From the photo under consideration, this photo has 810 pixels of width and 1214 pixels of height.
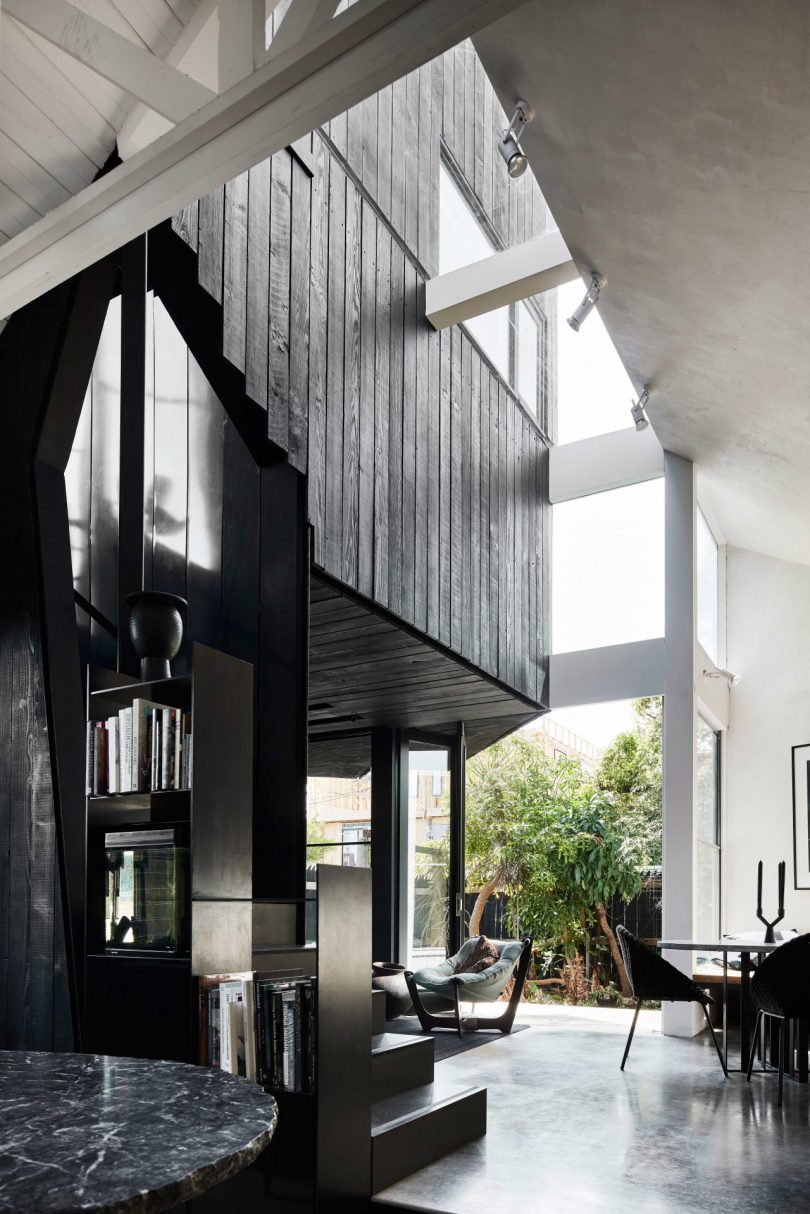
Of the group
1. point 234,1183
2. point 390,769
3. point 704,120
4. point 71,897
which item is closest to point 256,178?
point 704,120

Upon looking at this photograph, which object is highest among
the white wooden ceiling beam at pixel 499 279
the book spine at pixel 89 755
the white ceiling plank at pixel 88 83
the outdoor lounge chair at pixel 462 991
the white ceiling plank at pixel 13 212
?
the white wooden ceiling beam at pixel 499 279

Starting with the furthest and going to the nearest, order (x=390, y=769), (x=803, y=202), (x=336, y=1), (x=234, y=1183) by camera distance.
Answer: (x=390, y=769), (x=803, y=202), (x=234, y=1183), (x=336, y=1)

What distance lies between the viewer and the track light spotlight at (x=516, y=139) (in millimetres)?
4461

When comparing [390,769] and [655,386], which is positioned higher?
[655,386]

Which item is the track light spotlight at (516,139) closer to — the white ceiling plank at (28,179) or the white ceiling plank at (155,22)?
the white ceiling plank at (155,22)

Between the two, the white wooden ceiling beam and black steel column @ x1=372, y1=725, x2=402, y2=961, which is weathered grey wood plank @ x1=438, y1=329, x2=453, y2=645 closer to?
the white wooden ceiling beam

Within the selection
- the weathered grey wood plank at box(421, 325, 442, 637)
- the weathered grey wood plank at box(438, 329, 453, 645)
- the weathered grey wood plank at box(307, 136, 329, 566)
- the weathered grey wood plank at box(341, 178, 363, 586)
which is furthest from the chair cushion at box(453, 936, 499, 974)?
the weathered grey wood plank at box(307, 136, 329, 566)

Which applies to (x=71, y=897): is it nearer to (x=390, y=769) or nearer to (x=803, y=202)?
(x=803, y=202)

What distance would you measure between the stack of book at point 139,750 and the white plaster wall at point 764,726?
7.11 m

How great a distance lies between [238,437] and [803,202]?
294cm

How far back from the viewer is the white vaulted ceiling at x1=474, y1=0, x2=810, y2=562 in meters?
3.44

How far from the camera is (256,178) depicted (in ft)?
17.0

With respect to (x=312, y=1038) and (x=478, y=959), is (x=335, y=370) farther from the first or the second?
(x=478, y=959)

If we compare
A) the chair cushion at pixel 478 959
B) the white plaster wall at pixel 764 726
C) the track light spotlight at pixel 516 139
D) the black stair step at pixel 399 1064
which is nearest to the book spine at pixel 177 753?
the black stair step at pixel 399 1064
